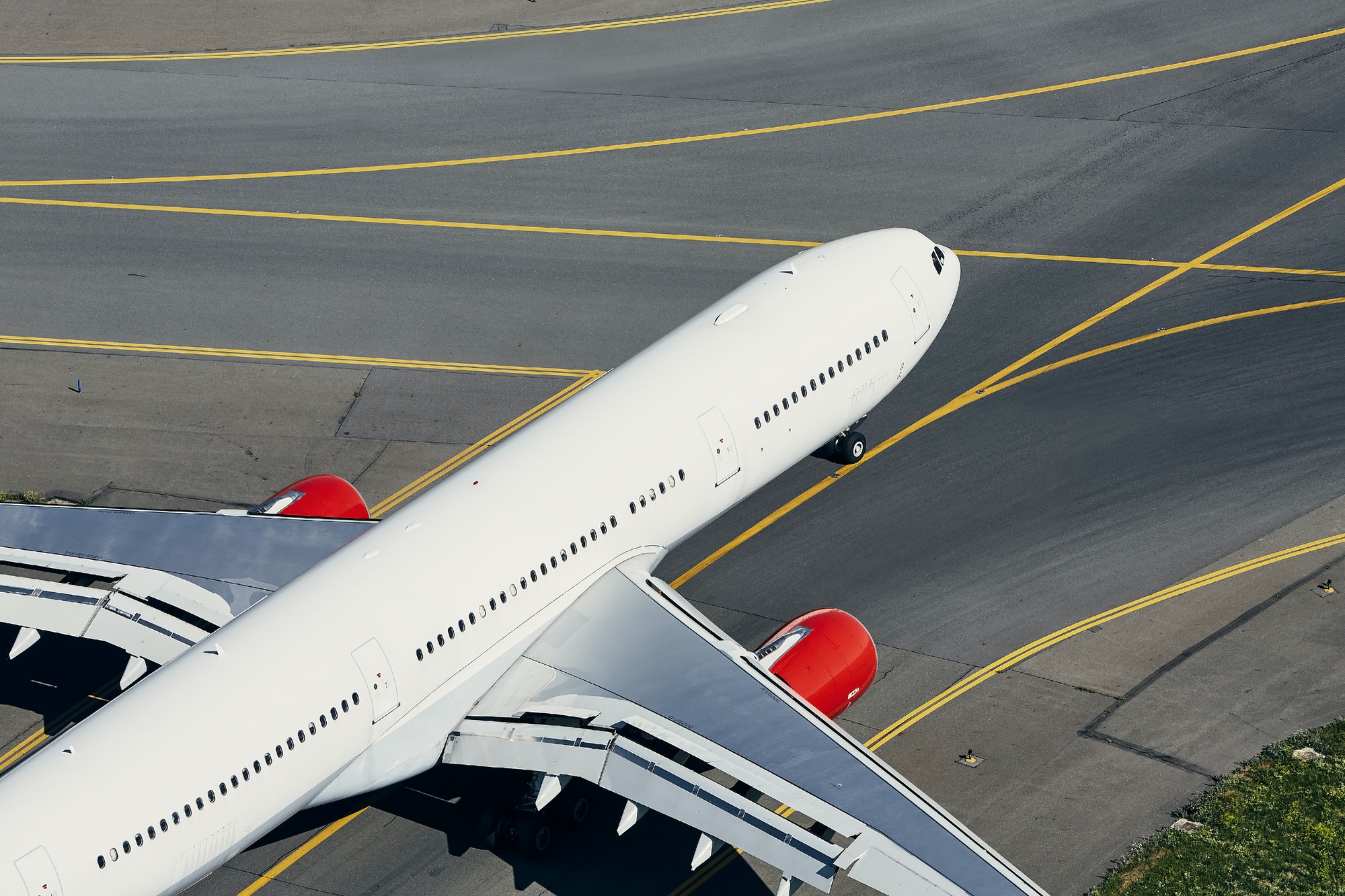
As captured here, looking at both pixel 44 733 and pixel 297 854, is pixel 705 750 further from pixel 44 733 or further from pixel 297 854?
pixel 44 733

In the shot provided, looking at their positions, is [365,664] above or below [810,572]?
above

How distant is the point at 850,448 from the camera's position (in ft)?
143

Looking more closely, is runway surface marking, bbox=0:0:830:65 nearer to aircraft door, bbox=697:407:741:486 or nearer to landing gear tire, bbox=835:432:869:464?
landing gear tire, bbox=835:432:869:464

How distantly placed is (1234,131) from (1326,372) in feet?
43.0

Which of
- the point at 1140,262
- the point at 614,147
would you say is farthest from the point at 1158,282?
the point at 614,147

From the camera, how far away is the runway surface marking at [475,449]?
42844 millimetres

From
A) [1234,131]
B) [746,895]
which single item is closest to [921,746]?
[746,895]

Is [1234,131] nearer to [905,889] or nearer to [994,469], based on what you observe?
[994,469]

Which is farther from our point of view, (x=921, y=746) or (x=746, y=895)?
(x=921, y=746)

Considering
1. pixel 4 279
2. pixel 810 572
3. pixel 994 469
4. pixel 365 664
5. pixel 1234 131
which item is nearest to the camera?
pixel 365 664

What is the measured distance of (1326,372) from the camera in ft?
152

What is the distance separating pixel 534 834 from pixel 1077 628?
13574mm

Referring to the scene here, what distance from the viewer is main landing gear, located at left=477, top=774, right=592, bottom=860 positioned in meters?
A: 32.8

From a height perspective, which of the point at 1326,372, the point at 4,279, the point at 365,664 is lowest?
the point at 1326,372
